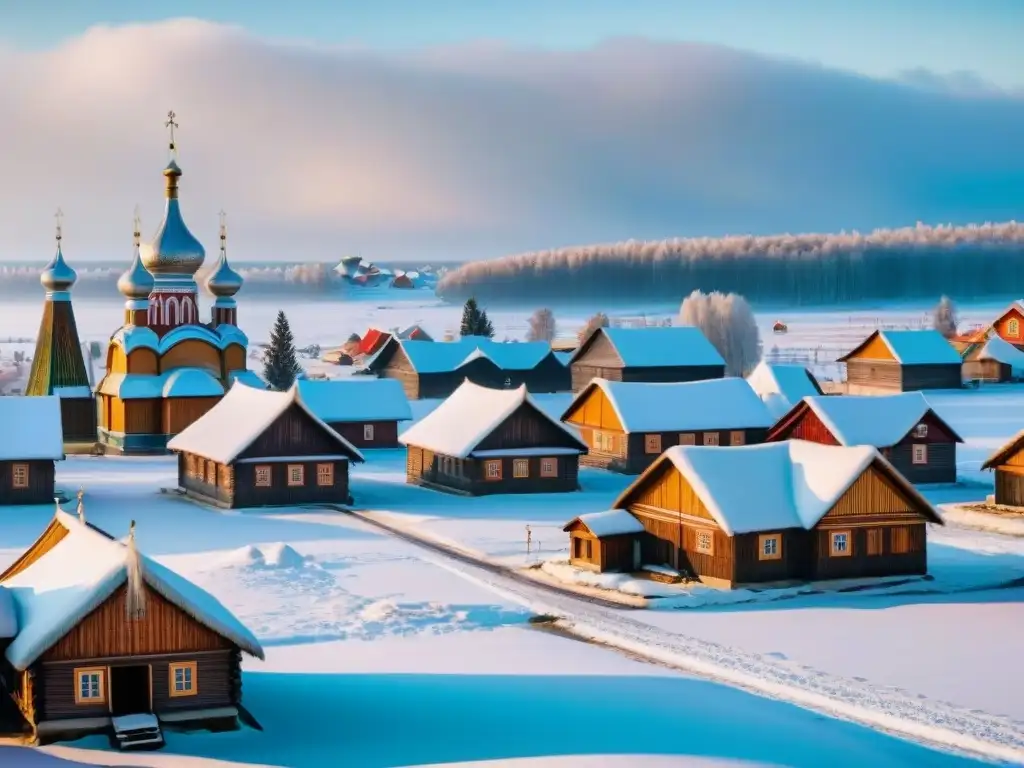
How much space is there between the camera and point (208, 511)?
49469 millimetres

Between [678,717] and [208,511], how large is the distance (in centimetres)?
2725

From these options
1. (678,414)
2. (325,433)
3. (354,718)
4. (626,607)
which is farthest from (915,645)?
(678,414)

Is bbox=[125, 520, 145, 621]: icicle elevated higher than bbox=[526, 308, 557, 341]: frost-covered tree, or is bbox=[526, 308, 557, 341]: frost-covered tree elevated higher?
bbox=[526, 308, 557, 341]: frost-covered tree

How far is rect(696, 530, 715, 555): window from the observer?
121 feet

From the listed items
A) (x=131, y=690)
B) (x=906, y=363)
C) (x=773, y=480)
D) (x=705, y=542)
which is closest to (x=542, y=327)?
(x=906, y=363)

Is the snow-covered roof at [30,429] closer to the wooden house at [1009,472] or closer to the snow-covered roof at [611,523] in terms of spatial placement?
the snow-covered roof at [611,523]

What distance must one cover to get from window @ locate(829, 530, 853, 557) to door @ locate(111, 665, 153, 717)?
1866cm

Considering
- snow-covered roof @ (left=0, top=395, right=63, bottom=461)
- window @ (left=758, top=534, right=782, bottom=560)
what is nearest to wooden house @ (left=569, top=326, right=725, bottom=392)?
snow-covered roof @ (left=0, top=395, right=63, bottom=461)

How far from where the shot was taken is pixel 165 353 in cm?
6762

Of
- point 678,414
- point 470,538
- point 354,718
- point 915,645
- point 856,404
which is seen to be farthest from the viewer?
point 678,414

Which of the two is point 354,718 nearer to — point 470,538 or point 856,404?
point 470,538

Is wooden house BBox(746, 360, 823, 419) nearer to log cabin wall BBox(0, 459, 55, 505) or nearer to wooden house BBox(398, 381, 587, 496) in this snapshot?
wooden house BBox(398, 381, 587, 496)

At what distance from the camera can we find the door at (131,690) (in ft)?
79.0

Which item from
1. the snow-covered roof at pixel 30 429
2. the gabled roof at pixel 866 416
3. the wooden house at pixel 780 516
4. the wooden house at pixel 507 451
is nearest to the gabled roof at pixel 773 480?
the wooden house at pixel 780 516
